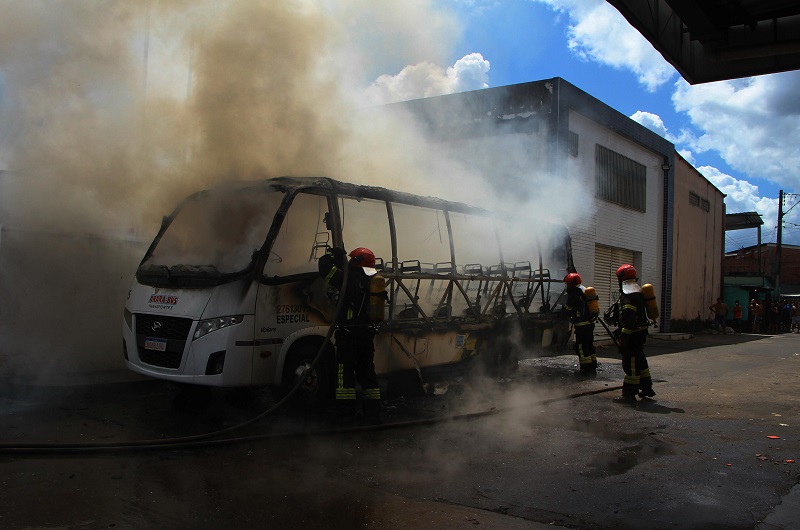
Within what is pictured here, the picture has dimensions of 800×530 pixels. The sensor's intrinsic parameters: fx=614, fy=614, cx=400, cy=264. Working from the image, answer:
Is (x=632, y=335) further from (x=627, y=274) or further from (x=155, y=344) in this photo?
(x=155, y=344)

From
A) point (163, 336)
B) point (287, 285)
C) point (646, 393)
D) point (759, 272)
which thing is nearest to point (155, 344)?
point (163, 336)

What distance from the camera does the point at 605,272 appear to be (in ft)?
60.1

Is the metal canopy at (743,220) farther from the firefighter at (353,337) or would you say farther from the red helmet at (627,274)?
the firefighter at (353,337)

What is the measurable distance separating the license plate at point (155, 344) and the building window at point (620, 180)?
14403mm

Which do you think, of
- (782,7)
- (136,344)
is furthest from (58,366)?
(782,7)

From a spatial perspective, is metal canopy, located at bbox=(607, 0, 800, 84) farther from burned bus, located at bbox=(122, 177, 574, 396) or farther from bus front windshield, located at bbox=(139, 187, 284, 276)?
bus front windshield, located at bbox=(139, 187, 284, 276)

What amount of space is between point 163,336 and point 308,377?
1419mm

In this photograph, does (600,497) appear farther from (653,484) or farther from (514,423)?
(514,423)

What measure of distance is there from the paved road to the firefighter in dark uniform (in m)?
0.27

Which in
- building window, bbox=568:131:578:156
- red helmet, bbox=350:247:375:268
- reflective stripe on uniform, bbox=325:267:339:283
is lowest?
reflective stripe on uniform, bbox=325:267:339:283

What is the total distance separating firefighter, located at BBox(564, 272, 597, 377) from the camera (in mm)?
9438

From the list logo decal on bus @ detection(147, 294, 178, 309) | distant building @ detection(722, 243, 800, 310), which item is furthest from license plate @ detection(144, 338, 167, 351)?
distant building @ detection(722, 243, 800, 310)

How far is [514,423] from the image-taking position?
245 inches

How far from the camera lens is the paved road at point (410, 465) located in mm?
3652
